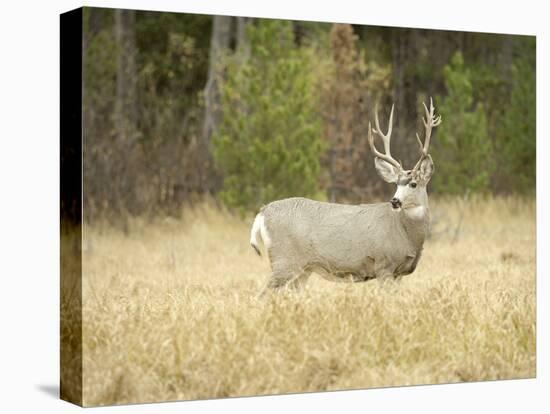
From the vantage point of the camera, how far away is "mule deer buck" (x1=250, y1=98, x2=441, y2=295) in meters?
9.70

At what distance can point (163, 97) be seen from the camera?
801 inches

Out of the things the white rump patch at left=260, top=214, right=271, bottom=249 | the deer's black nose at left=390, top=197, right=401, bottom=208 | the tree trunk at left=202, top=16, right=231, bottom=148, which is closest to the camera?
the deer's black nose at left=390, top=197, right=401, bottom=208

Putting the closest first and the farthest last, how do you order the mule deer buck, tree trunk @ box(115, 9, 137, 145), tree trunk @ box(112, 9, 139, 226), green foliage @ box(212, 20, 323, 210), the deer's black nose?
the deer's black nose → the mule deer buck → green foliage @ box(212, 20, 323, 210) → tree trunk @ box(112, 9, 139, 226) → tree trunk @ box(115, 9, 137, 145)

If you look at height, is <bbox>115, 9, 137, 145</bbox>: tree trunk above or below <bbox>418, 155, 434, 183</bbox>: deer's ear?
above

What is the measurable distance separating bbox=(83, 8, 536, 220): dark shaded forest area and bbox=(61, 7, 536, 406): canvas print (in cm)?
3

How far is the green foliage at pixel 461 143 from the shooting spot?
12.1 m

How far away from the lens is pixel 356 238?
975cm

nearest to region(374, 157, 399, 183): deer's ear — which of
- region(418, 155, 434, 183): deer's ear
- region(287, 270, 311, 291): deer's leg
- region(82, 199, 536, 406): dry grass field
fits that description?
region(418, 155, 434, 183): deer's ear

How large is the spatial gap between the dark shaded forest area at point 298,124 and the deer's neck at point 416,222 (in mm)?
A: 1454

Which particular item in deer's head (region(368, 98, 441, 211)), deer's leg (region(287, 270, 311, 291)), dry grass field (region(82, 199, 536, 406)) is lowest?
dry grass field (region(82, 199, 536, 406))

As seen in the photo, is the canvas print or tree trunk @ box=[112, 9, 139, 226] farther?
tree trunk @ box=[112, 9, 139, 226]

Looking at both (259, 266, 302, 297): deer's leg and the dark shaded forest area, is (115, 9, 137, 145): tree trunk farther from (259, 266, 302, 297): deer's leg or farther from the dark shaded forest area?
(259, 266, 302, 297): deer's leg

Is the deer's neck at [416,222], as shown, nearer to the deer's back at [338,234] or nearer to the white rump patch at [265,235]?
the deer's back at [338,234]

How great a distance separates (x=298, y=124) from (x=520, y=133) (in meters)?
3.77
